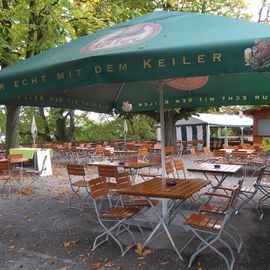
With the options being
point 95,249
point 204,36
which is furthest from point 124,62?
point 95,249

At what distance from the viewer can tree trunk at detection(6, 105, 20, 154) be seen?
14.0 metres

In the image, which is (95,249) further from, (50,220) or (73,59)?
(73,59)

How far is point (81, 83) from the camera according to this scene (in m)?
3.44

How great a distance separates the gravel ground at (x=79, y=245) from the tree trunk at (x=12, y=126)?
7477mm

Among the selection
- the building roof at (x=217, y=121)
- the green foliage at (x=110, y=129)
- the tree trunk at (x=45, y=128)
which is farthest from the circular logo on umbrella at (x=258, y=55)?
the green foliage at (x=110, y=129)

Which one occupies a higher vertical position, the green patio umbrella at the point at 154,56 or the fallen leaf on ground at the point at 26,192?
the green patio umbrella at the point at 154,56

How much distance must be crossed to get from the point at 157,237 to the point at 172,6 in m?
16.0

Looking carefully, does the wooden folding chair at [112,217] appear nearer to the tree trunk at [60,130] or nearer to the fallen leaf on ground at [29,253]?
the fallen leaf on ground at [29,253]

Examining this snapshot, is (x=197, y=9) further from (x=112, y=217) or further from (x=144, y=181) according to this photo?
(x=112, y=217)

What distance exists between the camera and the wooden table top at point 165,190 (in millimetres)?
4371

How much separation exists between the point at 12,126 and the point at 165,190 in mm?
10963

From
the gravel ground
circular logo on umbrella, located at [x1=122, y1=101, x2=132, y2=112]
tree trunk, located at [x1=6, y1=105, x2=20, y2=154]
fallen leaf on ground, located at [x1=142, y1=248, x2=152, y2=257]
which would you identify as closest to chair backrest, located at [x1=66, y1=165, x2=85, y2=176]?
the gravel ground

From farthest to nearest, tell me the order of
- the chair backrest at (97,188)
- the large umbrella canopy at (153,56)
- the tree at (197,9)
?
the tree at (197,9), the chair backrest at (97,188), the large umbrella canopy at (153,56)

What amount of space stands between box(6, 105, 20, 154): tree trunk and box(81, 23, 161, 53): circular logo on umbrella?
10849 millimetres
